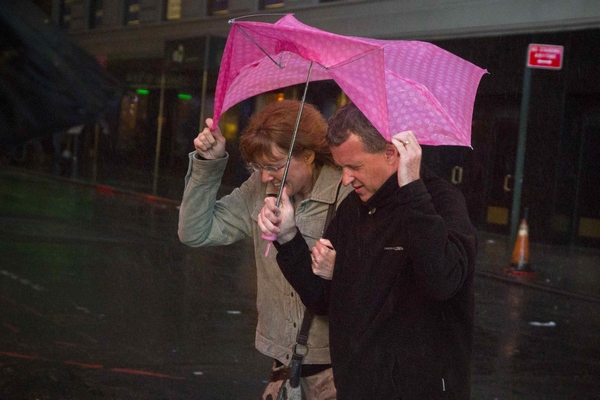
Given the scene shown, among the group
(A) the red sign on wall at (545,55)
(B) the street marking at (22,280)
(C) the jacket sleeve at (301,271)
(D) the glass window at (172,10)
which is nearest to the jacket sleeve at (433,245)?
(C) the jacket sleeve at (301,271)

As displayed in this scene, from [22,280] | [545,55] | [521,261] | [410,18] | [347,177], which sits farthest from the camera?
[410,18]

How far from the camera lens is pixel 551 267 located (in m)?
12.8

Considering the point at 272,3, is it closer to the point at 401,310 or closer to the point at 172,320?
the point at 172,320

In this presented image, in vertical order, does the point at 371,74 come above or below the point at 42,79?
above

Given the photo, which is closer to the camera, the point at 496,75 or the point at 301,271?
the point at 301,271

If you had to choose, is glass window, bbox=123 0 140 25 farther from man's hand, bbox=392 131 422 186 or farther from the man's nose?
man's hand, bbox=392 131 422 186

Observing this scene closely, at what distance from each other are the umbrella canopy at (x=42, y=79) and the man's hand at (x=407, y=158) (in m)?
0.84

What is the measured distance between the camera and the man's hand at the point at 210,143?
127 inches

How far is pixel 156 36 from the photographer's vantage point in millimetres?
20828

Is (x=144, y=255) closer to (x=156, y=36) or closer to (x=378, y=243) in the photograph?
(x=378, y=243)

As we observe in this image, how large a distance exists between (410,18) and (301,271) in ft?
49.4

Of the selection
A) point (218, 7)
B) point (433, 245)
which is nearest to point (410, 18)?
point (218, 7)

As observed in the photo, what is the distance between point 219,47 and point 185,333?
13819 mm

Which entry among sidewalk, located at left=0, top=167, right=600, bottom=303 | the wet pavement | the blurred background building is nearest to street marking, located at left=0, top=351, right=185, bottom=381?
the wet pavement
